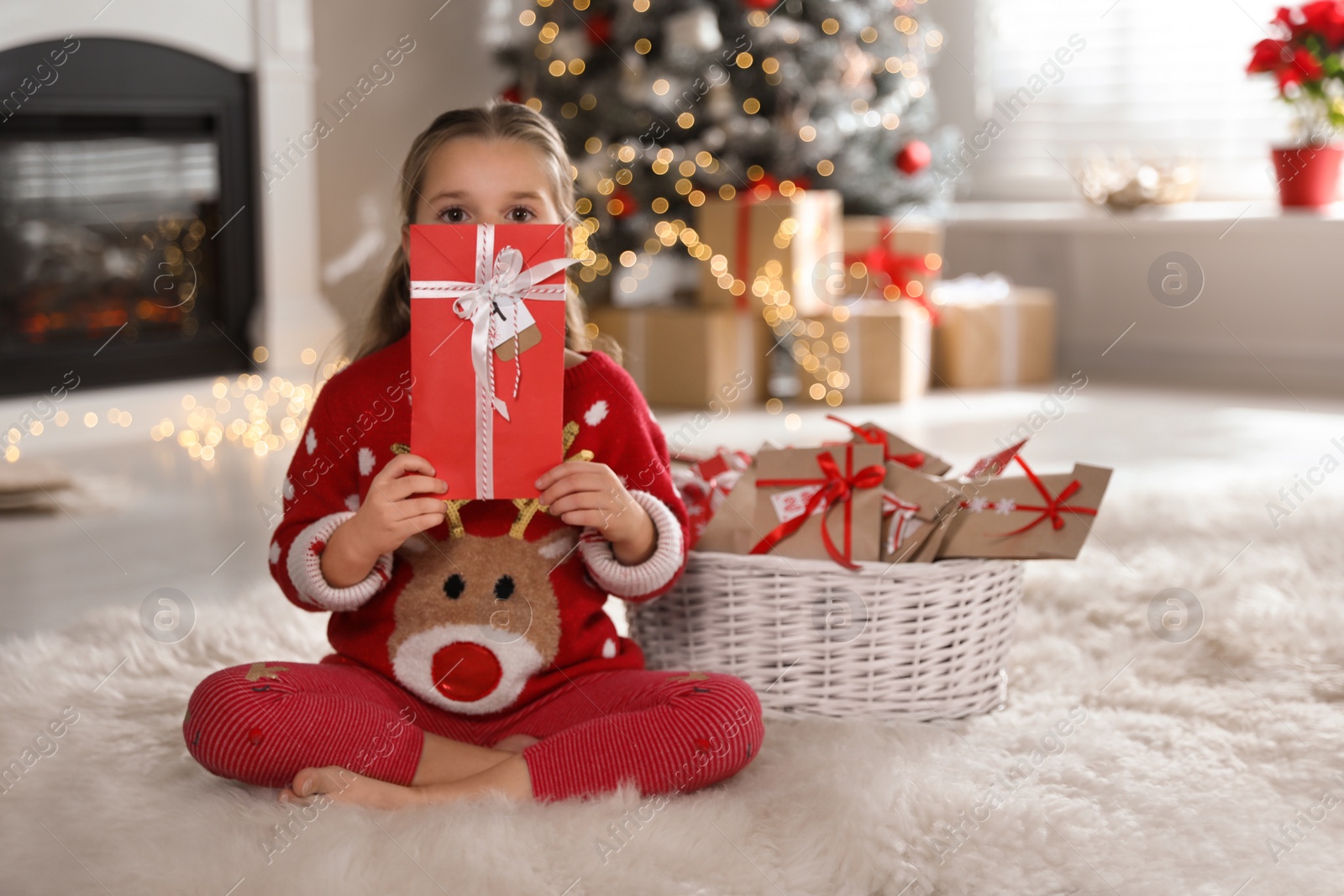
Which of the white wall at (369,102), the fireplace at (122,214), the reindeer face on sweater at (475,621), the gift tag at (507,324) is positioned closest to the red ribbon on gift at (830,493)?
the reindeer face on sweater at (475,621)

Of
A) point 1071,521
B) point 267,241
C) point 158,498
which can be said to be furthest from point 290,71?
point 1071,521

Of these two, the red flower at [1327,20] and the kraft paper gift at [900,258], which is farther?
the kraft paper gift at [900,258]

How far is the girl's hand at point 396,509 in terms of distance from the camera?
39.4 inches

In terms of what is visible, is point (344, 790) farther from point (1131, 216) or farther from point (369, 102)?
point (1131, 216)

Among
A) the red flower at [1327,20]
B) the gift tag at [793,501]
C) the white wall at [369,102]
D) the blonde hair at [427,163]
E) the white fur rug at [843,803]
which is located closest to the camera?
the white fur rug at [843,803]

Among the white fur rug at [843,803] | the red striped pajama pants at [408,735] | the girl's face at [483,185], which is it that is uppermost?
the girl's face at [483,185]

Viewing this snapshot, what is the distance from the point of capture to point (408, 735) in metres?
1.04

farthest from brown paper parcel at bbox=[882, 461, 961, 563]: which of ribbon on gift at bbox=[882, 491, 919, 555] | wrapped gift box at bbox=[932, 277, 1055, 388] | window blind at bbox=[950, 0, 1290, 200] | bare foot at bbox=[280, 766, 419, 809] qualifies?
window blind at bbox=[950, 0, 1290, 200]

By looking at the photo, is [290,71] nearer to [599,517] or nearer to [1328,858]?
[599,517]

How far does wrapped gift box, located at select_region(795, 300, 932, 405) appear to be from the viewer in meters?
3.10

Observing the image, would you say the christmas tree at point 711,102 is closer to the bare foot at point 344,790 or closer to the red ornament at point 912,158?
the red ornament at point 912,158

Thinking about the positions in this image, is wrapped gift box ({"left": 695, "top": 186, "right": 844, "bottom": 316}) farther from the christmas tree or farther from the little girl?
the little girl

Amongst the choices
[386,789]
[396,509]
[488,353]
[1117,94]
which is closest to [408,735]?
[386,789]

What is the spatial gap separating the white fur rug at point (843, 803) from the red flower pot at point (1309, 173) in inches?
87.4
